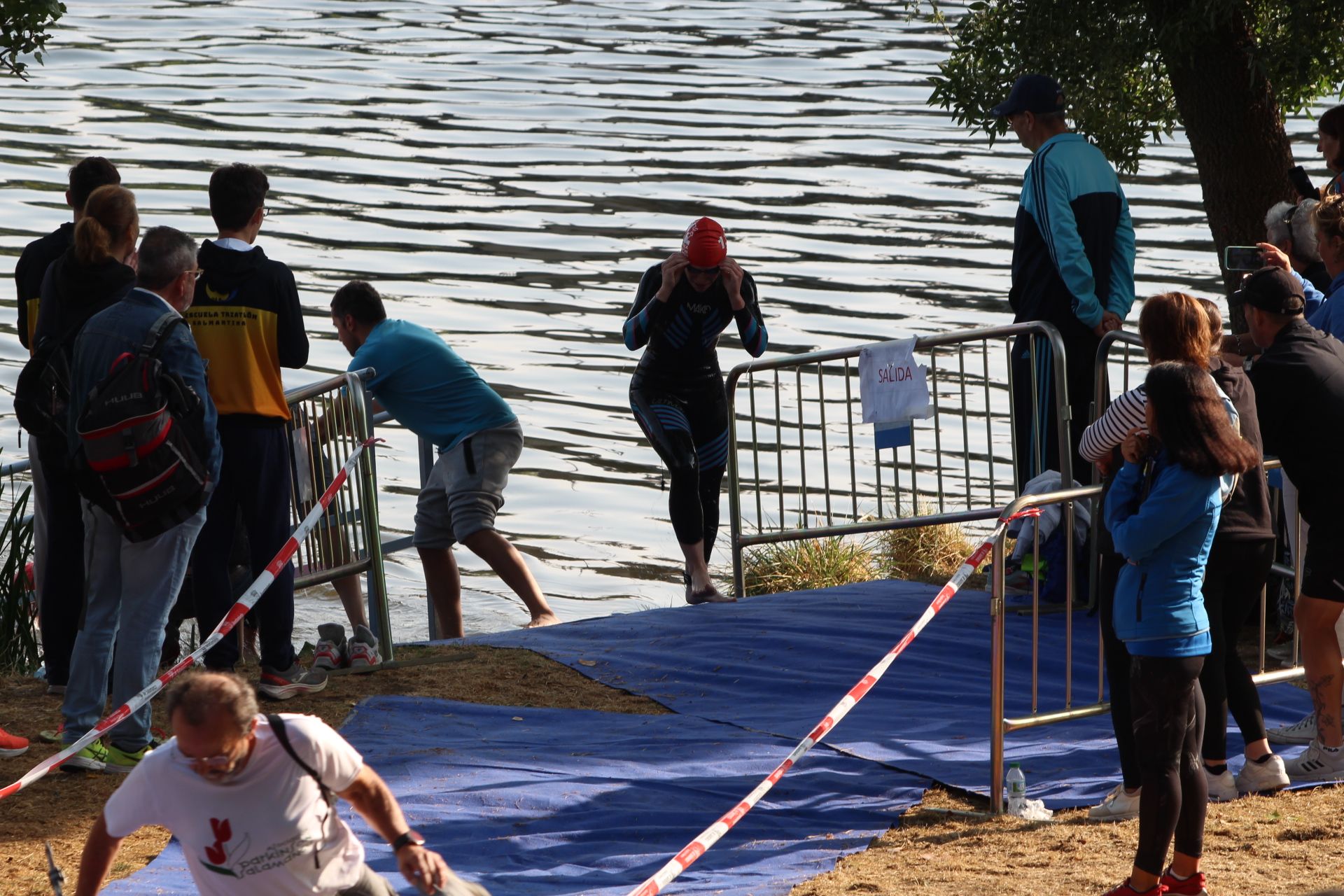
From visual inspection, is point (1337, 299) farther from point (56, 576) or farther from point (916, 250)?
point (916, 250)

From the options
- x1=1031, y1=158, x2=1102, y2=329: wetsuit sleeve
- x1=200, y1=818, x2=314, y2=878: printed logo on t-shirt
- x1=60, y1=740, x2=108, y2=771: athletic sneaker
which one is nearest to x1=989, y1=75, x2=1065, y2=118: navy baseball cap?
x1=1031, y1=158, x2=1102, y2=329: wetsuit sleeve

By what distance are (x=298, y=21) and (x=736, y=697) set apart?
3429 centimetres

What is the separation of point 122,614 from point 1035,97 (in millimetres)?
5151

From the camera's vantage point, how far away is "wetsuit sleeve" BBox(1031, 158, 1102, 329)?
9133 millimetres

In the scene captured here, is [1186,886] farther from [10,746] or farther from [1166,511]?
[10,746]

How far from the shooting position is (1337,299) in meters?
7.05

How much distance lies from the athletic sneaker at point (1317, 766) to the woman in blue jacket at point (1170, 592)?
4.28 feet

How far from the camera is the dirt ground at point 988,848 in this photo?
5949 millimetres

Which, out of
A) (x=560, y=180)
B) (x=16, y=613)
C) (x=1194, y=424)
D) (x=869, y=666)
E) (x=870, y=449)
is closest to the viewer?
(x=1194, y=424)

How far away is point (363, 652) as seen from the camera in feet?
27.9

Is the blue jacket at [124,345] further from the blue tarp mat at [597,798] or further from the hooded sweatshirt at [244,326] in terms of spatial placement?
the blue tarp mat at [597,798]

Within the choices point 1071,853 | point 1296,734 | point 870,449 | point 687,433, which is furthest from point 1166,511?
point 870,449

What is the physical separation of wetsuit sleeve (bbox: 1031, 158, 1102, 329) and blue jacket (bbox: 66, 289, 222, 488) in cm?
434

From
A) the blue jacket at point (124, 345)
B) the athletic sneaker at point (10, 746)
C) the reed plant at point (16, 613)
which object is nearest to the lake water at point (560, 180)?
the reed plant at point (16, 613)
